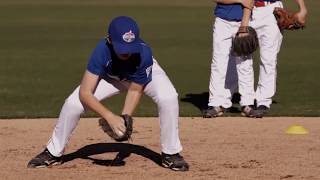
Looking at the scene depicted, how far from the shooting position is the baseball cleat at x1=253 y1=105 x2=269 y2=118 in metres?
10.3

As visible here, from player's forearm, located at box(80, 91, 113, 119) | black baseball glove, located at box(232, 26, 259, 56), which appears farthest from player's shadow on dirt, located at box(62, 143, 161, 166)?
black baseball glove, located at box(232, 26, 259, 56)

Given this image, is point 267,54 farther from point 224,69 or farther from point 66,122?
point 66,122

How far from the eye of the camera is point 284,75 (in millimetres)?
14547

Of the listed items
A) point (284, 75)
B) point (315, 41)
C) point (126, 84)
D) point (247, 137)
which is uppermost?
point (126, 84)

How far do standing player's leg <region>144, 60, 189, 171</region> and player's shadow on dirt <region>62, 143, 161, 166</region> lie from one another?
33 centimetres

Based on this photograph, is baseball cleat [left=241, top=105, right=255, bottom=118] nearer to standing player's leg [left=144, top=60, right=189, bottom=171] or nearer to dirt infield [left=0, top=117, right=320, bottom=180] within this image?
dirt infield [left=0, top=117, right=320, bottom=180]

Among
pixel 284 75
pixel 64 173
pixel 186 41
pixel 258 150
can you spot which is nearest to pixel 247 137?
pixel 258 150

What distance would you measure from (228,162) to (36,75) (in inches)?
282

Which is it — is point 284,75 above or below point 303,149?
below

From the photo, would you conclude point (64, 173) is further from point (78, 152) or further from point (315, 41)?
point (315, 41)

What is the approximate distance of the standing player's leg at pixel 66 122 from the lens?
7098 millimetres

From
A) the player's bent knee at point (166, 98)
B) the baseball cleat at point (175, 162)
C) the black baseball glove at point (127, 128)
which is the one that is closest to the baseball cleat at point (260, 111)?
the baseball cleat at point (175, 162)

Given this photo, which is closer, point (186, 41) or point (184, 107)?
point (184, 107)

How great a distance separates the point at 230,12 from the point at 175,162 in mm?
3408
